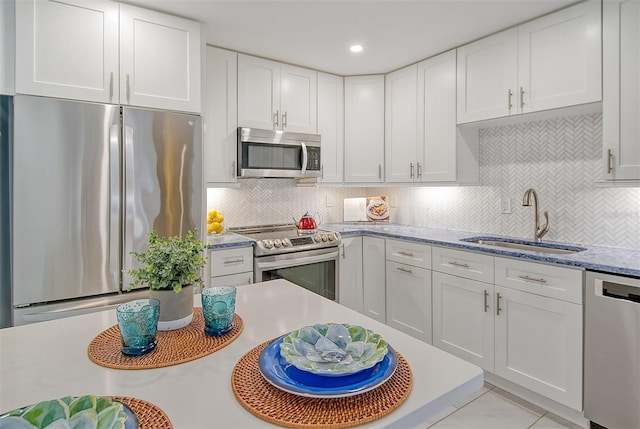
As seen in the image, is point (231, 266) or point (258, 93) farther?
point (258, 93)

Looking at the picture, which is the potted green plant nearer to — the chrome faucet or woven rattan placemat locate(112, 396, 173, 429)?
woven rattan placemat locate(112, 396, 173, 429)

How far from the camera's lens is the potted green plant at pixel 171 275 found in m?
1.02

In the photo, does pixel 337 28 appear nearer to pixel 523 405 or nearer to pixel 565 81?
pixel 565 81

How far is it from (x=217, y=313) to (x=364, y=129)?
286 centimetres

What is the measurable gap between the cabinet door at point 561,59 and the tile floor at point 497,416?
1855mm

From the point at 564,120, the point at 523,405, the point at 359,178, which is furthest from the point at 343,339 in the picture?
the point at 359,178

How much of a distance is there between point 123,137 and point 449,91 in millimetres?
2393

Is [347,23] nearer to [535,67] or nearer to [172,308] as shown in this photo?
[535,67]

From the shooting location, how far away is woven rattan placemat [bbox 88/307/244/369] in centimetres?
86

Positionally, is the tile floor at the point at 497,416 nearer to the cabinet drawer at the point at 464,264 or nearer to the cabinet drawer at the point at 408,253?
the cabinet drawer at the point at 464,264

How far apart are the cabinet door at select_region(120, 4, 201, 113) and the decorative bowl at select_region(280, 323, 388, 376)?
196 centimetres

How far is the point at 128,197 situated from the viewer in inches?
83.0

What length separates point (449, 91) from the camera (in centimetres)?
294

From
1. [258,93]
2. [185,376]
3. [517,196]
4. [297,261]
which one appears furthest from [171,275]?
[517,196]
